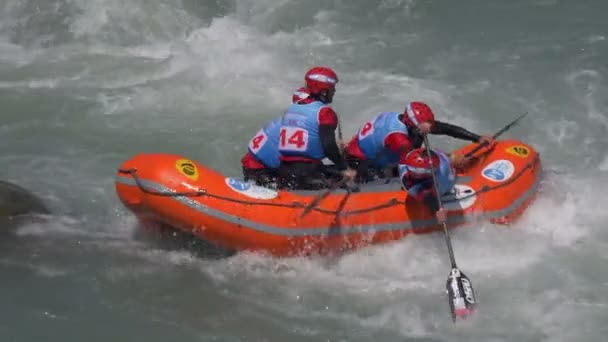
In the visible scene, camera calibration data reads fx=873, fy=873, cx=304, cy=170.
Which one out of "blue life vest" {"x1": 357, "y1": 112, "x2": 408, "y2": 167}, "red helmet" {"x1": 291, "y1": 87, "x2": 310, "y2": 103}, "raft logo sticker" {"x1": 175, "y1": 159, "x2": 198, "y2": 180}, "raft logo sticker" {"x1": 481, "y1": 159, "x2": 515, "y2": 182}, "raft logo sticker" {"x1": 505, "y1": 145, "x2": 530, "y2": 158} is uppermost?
"red helmet" {"x1": 291, "y1": 87, "x2": 310, "y2": 103}

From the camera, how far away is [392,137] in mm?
7797

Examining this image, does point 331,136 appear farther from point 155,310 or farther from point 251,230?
point 155,310

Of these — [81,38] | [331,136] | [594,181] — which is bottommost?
[81,38]

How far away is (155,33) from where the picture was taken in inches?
549

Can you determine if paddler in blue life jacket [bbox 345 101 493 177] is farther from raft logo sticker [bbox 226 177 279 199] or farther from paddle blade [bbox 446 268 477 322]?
paddle blade [bbox 446 268 477 322]

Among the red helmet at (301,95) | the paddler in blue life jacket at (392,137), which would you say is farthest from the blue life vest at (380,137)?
the red helmet at (301,95)

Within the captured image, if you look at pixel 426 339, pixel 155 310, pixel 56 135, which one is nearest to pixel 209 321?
pixel 155 310

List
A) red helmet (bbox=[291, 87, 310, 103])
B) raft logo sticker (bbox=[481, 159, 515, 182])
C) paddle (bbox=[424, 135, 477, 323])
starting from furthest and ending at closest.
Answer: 1. raft logo sticker (bbox=[481, 159, 515, 182])
2. red helmet (bbox=[291, 87, 310, 103])
3. paddle (bbox=[424, 135, 477, 323])

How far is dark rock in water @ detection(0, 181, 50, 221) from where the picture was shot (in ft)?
27.2

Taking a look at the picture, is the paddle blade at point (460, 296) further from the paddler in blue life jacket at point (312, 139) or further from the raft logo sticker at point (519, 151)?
the raft logo sticker at point (519, 151)

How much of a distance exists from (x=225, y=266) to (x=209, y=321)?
865mm

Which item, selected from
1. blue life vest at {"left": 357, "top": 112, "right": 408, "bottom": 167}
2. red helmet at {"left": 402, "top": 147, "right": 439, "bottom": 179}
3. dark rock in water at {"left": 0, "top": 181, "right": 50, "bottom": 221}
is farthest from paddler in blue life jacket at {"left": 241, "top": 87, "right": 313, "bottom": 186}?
dark rock in water at {"left": 0, "top": 181, "right": 50, "bottom": 221}

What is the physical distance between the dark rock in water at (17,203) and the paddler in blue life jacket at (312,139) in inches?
99.4

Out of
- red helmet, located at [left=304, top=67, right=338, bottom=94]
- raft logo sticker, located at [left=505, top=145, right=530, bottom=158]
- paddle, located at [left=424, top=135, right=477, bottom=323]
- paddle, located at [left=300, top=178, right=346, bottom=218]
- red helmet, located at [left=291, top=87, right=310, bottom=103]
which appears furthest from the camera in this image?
raft logo sticker, located at [left=505, top=145, right=530, bottom=158]
